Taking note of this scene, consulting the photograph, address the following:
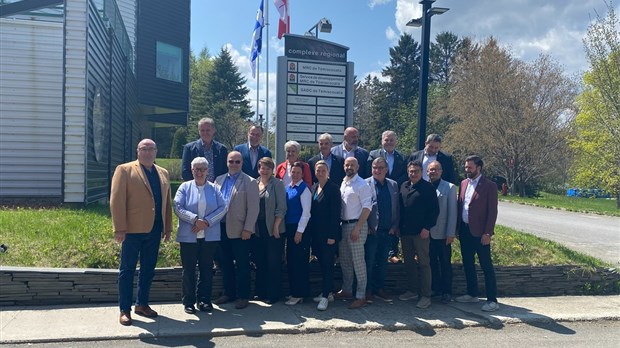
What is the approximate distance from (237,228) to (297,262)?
94 cm

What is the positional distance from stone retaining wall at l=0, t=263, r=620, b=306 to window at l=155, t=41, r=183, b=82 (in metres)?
18.7

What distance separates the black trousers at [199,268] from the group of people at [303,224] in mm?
12

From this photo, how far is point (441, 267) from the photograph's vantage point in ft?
21.5

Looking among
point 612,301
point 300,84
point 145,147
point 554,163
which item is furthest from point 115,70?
point 554,163

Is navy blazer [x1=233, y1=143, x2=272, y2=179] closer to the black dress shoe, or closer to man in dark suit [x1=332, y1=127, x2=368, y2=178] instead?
man in dark suit [x1=332, y1=127, x2=368, y2=178]

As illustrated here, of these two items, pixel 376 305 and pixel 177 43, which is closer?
pixel 376 305

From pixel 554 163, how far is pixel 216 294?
2976 cm

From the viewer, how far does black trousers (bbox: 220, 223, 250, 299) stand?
234 inches

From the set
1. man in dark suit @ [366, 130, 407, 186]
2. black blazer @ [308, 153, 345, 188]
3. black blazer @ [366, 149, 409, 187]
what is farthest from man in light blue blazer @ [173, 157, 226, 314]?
man in dark suit @ [366, 130, 407, 186]

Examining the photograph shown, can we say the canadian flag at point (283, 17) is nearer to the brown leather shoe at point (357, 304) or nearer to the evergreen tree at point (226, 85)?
the brown leather shoe at point (357, 304)

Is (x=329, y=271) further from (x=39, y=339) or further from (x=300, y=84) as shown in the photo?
(x=300, y=84)

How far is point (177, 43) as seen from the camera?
24.3m

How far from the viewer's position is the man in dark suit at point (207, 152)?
247 inches

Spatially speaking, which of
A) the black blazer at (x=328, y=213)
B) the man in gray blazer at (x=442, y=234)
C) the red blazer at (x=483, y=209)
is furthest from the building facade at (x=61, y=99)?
the red blazer at (x=483, y=209)
